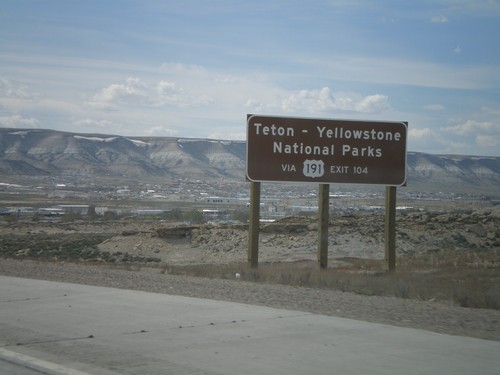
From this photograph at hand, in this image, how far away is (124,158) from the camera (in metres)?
126

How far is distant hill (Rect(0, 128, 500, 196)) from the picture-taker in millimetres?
94375

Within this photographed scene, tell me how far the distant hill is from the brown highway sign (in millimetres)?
67544

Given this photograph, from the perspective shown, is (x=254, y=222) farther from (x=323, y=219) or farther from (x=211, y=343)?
(x=211, y=343)

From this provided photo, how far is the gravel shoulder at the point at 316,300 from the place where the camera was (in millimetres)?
11414

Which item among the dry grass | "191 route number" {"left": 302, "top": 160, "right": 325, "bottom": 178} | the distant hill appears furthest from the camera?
the distant hill

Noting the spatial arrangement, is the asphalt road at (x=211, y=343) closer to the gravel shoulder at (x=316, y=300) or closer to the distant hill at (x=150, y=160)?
the gravel shoulder at (x=316, y=300)

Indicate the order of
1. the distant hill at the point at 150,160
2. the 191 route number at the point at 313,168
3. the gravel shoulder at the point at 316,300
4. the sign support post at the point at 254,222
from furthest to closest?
1. the distant hill at the point at 150,160
2. the 191 route number at the point at 313,168
3. the sign support post at the point at 254,222
4. the gravel shoulder at the point at 316,300

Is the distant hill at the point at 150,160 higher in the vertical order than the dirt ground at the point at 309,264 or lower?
higher

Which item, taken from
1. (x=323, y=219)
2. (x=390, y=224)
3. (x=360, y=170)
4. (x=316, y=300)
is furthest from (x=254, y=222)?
(x=316, y=300)

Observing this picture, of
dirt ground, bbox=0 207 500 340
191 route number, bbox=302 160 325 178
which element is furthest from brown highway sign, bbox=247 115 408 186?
→ dirt ground, bbox=0 207 500 340

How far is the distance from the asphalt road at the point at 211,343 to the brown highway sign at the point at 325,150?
30.6 ft

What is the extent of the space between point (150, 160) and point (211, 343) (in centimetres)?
12151

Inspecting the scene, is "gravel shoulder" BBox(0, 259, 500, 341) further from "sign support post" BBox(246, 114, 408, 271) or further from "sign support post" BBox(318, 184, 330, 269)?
"sign support post" BBox(318, 184, 330, 269)

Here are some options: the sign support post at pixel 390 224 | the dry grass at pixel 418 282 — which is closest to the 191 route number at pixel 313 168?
the sign support post at pixel 390 224
